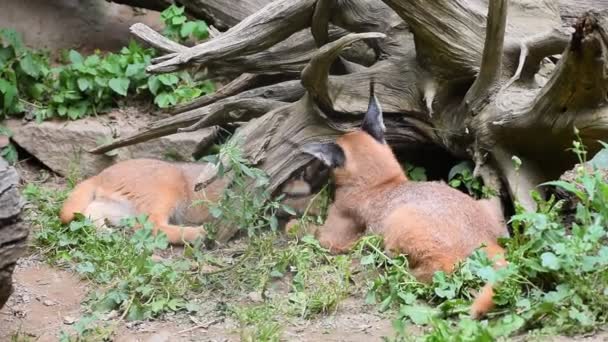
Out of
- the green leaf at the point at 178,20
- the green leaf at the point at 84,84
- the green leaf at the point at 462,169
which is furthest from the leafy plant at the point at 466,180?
the green leaf at the point at 84,84

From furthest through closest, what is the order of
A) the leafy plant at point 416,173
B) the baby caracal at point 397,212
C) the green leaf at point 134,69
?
the green leaf at point 134,69 → the leafy plant at point 416,173 → the baby caracal at point 397,212

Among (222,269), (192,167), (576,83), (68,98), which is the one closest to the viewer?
(576,83)

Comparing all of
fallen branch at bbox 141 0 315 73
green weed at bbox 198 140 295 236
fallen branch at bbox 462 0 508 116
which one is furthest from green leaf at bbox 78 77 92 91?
→ fallen branch at bbox 462 0 508 116

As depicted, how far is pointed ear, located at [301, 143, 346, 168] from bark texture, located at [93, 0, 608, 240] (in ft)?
1.13

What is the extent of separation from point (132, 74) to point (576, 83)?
4.57m

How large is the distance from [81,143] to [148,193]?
1.27 meters

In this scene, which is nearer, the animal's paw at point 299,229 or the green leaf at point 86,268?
the green leaf at point 86,268

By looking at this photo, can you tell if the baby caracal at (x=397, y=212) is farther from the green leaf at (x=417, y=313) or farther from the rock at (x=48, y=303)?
the rock at (x=48, y=303)

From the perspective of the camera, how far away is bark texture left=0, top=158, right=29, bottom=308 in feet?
15.4

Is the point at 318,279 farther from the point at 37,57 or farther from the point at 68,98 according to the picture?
the point at 37,57

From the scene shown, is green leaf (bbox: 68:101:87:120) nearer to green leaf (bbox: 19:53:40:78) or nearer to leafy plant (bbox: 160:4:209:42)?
green leaf (bbox: 19:53:40:78)

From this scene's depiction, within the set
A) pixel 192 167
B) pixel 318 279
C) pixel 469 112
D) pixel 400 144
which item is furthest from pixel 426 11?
pixel 192 167

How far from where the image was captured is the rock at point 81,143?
867 cm

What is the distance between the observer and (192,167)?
8.07 metres
